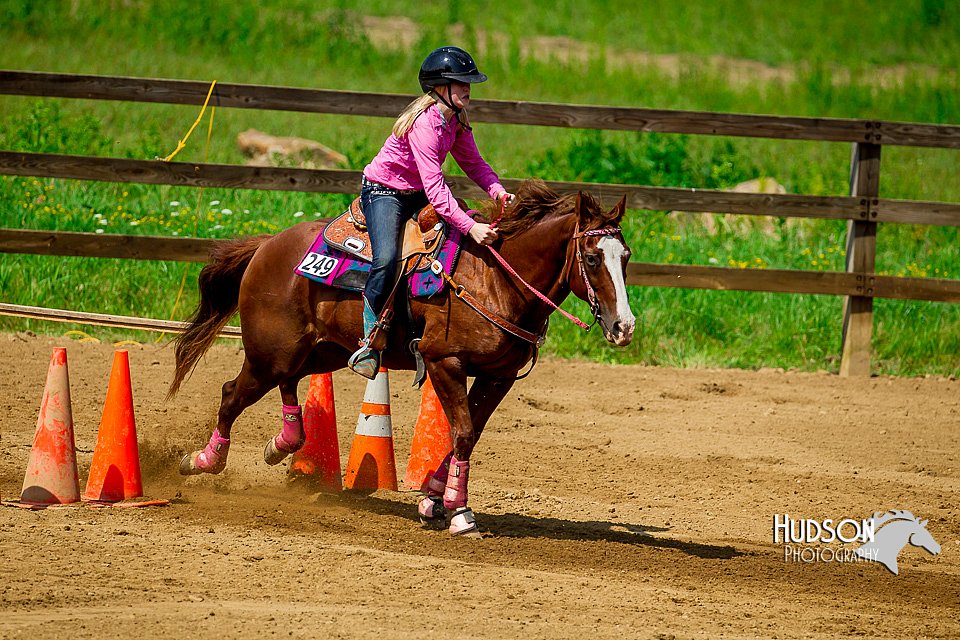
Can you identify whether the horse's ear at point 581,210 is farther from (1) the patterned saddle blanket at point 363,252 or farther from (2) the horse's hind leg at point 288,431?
(2) the horse's hind leg at point 288,431

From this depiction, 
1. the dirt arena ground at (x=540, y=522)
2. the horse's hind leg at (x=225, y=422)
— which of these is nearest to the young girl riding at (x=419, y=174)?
the horse's hind leg at (x=225, y=422)

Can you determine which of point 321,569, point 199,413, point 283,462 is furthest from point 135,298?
point 321,569

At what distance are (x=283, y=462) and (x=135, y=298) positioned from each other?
150 inches

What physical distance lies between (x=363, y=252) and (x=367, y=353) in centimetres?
57

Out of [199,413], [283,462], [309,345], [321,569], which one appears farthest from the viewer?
[199,413]

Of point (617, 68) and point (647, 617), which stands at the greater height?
point (617, 68)

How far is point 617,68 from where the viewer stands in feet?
76.9

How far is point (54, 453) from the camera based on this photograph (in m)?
6.15

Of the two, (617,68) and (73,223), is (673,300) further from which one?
(617,68)

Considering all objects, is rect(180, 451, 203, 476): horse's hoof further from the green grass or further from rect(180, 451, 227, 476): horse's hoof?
the green grass

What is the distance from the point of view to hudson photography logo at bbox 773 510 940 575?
615cm

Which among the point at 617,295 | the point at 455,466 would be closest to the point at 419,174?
the point at 617,295

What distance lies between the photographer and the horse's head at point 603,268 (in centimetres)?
571

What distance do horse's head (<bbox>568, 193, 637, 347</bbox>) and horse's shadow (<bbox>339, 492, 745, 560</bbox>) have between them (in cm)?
122
